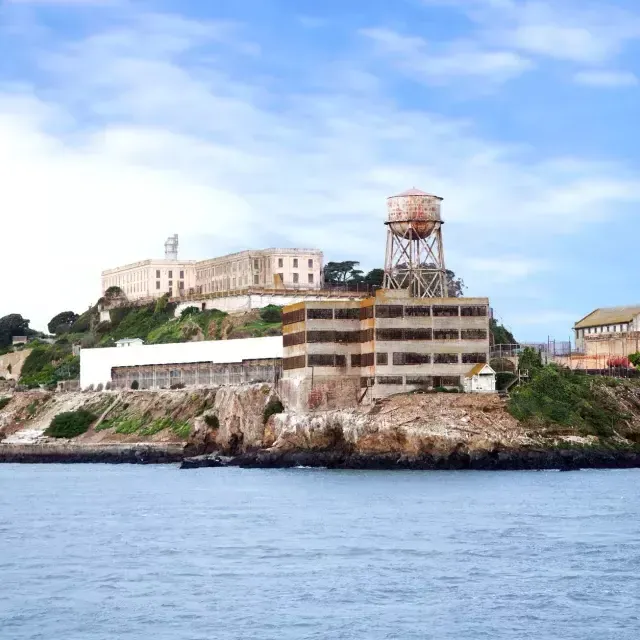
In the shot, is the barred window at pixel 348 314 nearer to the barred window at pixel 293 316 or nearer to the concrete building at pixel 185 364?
the barred window at pixel 293 316

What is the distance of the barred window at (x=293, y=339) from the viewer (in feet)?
352

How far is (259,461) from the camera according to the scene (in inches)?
4099

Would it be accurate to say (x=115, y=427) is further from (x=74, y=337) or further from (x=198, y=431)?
(x=74, y=337)

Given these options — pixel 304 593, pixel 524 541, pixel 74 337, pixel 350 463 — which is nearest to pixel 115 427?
pixel 350 463

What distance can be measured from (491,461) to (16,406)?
67.3 metres

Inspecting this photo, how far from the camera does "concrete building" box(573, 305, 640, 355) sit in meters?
138

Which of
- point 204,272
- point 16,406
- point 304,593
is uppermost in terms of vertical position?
point 204,272

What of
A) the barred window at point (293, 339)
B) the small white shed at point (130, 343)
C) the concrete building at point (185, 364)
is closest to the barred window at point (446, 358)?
the barred window at point (293, 339)

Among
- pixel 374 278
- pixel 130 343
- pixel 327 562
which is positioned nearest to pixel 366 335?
pixel 130 343

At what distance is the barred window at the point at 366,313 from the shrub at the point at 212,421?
15.9 metres

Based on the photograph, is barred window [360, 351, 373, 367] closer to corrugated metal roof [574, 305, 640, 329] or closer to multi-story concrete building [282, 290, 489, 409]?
multi-story concrete building [282, 290, 489, 409]

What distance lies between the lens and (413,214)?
114m

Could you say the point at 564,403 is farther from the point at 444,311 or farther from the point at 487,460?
the point at 444,311

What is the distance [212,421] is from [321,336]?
14.2 m
